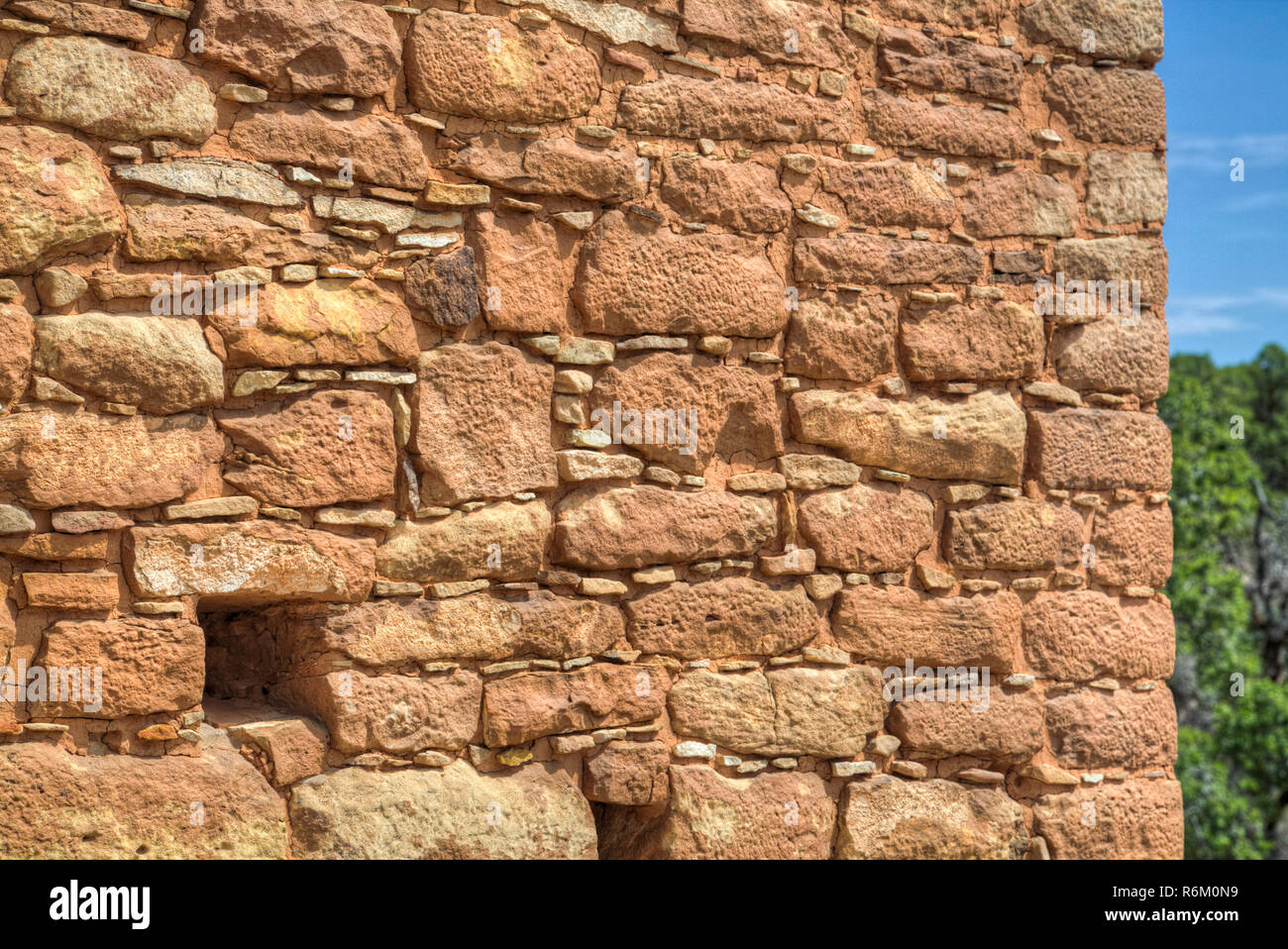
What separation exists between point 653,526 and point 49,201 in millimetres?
1468

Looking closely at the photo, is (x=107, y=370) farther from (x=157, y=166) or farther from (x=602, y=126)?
(x=602, y=126)

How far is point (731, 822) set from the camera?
2943 mm

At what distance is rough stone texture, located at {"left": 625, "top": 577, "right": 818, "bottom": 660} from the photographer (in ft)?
9.57

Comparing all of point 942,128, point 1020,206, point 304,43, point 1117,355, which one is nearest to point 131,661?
point 304,43

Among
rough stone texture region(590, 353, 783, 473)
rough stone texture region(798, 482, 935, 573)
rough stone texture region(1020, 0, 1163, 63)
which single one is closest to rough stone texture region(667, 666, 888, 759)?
rough stone texture region(798, 482, 935, 573)

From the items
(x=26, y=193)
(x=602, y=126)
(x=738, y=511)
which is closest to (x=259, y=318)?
(x=26, y=193)

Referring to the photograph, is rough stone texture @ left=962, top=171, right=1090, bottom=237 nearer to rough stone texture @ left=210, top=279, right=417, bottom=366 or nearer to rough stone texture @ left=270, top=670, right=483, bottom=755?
rough stone texture @ left=210, top=279, right=417, bottom=366

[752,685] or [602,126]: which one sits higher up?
[602,126]

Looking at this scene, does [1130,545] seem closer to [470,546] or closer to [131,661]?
[470,546]

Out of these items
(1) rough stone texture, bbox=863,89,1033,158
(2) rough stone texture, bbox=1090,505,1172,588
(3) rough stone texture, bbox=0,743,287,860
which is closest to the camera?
(3) rough stone texture, bbox=0,743,287,860

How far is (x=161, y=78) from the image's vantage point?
96.3 inches

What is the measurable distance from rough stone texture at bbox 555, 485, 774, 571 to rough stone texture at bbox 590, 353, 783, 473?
106mm

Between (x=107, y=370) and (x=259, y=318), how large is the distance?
317mm

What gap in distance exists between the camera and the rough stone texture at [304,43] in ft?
8.22
